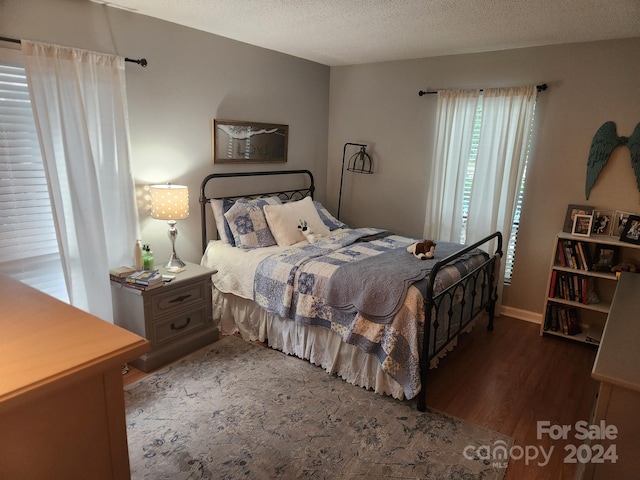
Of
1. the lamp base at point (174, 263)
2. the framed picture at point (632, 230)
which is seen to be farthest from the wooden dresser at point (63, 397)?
the framed picture at point (632, 230)

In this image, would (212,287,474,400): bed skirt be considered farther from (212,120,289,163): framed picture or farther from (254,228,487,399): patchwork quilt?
(212,120,289,163): framed picture

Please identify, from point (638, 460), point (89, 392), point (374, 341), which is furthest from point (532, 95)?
point (89, 392)

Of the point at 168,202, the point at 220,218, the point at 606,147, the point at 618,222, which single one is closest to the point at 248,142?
the point at 220,218

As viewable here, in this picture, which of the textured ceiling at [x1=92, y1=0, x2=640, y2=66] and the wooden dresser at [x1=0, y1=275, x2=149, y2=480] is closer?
the wooden dresser at [x1=0, y1=275, x2=149, y2=480]

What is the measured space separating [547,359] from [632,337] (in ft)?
5.63

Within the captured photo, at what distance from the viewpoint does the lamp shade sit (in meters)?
2.90

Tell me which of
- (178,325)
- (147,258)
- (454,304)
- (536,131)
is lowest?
(178,325)

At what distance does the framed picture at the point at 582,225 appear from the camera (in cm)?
332

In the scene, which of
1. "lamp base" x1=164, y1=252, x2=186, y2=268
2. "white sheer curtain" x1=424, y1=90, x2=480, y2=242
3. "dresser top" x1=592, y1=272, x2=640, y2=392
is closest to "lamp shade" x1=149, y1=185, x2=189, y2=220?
"lamp base" x1=164, y1=252, x2=186, y2=268

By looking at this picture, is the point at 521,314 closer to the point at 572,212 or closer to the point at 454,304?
the point at 572,212

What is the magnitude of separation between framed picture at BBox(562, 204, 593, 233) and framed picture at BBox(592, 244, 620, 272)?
27cm

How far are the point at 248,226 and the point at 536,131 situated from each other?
2.59m

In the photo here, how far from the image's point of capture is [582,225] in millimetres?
3354

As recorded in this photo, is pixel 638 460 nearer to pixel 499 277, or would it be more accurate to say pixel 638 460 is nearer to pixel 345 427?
pixel 345 427
